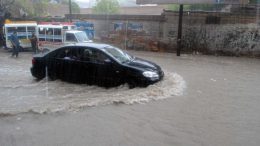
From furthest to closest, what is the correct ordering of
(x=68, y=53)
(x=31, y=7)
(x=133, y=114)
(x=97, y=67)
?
1. (x=31, y=7)
2. (x=68, y=53)
3. (x=97, y=67)
4. (x=133, y=114)

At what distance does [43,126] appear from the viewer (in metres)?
6.48

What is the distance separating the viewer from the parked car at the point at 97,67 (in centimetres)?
927

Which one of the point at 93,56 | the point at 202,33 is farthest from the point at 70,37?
the point at 93,56

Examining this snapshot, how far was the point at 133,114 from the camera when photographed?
728 centimetres

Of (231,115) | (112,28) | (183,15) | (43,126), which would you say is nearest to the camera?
(43,126)

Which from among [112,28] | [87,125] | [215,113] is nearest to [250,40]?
[112,28]

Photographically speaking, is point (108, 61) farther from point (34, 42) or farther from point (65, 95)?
point (34, 42)

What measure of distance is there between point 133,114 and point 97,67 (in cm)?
288

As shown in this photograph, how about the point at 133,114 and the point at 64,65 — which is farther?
the point at 64,65

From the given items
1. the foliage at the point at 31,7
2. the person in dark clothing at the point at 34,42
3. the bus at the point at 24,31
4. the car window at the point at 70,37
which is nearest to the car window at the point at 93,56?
the car window at the point at 70,37

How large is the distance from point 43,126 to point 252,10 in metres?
17.3

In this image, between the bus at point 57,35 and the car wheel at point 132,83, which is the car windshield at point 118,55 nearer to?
the car wheel at point 132,83

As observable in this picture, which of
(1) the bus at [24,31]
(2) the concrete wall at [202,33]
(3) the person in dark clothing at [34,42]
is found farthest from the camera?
(1) the bus at [24,31]

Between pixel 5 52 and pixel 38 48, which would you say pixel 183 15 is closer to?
pixel 38 48
